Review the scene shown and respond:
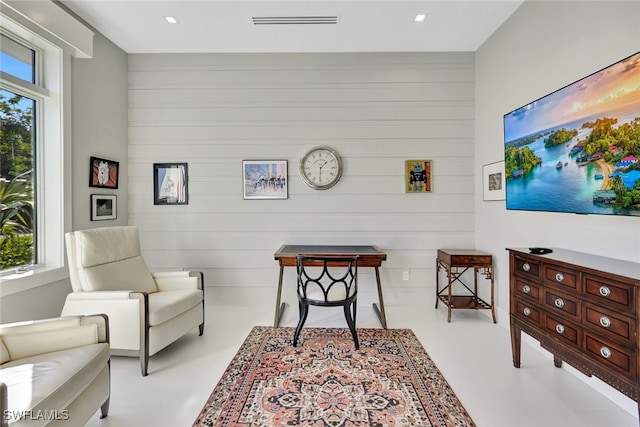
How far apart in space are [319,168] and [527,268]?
91.6 inches

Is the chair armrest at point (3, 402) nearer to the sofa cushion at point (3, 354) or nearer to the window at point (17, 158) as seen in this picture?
the sofa cushion at point (3, 354)

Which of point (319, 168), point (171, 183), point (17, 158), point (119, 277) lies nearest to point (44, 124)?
point (17, 158)

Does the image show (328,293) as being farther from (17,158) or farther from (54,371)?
(17,158)

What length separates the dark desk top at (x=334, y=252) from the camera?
2.96 meters

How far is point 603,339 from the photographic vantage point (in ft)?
5.01

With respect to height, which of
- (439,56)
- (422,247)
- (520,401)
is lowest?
(520,401)

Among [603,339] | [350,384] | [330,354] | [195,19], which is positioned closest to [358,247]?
[330,354]

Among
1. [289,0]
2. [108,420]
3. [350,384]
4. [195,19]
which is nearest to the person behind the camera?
[108,420]

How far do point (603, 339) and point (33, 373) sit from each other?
2.90m

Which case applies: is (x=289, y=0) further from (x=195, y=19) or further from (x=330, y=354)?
(x=330, y=354)

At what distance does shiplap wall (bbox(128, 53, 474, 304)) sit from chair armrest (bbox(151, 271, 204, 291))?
72cm

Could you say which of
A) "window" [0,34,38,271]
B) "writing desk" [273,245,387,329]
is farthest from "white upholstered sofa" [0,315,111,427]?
"writing desk" [273,245,387,329]

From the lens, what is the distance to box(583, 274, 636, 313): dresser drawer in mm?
1381

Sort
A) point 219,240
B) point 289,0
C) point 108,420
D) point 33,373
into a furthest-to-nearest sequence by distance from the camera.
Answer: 1. point 219,240
2. point 289,0
3. point 108,420
4. point 33,373
